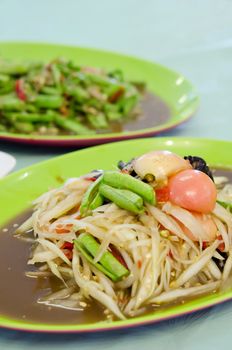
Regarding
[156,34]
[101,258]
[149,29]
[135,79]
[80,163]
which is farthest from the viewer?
[149,29]

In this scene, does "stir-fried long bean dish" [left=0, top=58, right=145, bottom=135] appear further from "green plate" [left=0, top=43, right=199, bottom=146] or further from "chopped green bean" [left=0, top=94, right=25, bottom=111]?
"green plate" [left=0, top=43, right=199, bottom=146]

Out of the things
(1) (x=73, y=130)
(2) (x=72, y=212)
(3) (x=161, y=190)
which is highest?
(3) (x=161, y=190)

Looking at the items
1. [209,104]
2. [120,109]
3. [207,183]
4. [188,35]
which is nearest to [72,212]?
[207,183]

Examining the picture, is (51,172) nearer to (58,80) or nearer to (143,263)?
(143,263)

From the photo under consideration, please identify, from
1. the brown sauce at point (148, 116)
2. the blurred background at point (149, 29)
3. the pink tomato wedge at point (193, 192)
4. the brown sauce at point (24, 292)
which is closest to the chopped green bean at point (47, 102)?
the brown sauce at point (148, 116)

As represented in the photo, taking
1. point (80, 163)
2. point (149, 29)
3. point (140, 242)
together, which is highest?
point (140, 242)

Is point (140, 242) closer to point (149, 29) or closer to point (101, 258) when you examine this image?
point (101, 258)

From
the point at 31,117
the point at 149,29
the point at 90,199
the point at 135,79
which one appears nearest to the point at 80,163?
the point at 90,199
